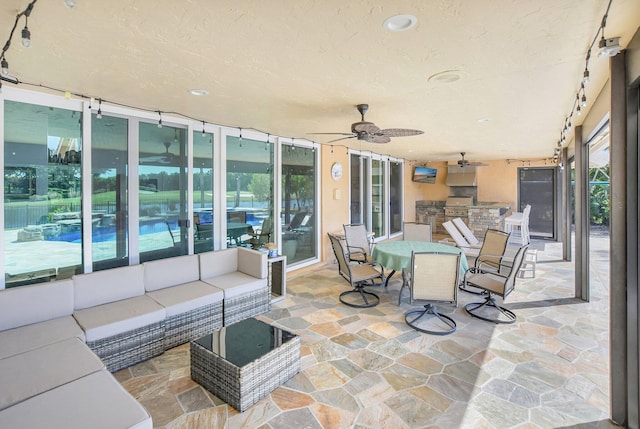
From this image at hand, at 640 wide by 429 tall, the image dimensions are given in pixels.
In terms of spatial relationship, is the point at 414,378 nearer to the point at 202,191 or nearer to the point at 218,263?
the point at 218,263

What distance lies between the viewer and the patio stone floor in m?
2.26

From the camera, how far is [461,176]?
33.2 feet

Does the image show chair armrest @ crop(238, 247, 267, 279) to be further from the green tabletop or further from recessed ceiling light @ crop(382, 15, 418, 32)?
recessed ceiling light @ crop(382, 15, 418, 32)

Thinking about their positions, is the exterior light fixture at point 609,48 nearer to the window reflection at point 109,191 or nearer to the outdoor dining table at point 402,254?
the outdoor dining table at point 402,254

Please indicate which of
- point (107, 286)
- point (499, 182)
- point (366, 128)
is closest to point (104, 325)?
point (107, 286)

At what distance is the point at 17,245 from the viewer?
315 cm

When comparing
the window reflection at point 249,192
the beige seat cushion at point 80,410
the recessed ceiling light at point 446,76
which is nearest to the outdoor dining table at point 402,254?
the window reflection at point 249,192

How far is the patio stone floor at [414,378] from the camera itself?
2258mm

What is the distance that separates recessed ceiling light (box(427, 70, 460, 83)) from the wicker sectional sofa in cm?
281

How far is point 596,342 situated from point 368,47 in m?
3.73

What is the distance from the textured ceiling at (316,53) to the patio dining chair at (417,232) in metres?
2.34

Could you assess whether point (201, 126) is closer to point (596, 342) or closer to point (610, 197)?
Result: point (610, 197)

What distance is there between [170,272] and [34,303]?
3.95 feet

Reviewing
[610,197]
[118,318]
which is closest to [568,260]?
[610,197]
